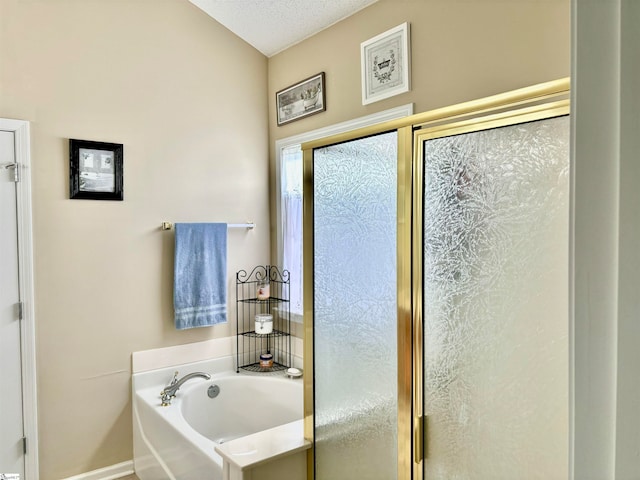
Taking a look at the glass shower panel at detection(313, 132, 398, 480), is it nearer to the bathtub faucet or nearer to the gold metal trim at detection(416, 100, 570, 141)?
the gold metal trim at detection(416, 100, 570, 141)

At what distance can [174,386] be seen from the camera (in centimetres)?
280

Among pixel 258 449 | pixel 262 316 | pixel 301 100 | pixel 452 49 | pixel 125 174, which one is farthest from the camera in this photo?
pixel 262 316

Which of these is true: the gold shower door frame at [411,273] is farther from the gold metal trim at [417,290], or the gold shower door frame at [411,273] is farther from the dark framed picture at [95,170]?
the dark framed picture at [95,170]

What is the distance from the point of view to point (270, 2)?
2.78m

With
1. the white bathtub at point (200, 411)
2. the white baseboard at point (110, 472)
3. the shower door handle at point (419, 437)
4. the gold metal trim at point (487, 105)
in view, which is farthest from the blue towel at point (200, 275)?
the shower door handle at point (419, 437)

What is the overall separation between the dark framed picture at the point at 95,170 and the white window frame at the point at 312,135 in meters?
1.09

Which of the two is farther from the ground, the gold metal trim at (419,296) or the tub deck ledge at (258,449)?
the gold metal trim at (419,296)

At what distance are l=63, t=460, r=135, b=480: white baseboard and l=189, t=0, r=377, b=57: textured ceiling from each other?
2.94 meters

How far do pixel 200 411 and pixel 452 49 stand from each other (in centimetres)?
258

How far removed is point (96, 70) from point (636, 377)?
3081 millimetres

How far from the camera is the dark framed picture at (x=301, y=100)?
2947 millimetres

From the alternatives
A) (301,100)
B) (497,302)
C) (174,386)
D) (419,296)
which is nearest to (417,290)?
(419,296)

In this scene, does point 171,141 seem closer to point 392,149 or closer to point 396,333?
point 392,149

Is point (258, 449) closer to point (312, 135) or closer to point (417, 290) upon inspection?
point (417, 290)
